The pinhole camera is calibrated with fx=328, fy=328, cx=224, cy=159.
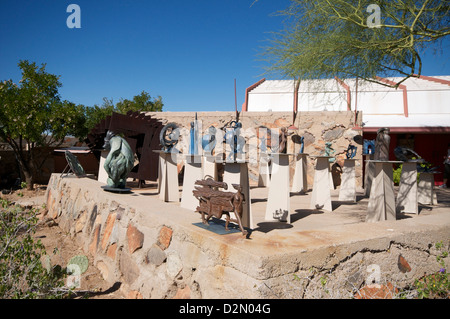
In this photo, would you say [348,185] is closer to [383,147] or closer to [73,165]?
[383,147]

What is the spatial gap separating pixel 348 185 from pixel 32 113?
9.83 metres

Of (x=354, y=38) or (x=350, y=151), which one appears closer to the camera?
(x=354, y=38)

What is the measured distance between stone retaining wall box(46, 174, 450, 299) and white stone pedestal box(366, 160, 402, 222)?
400mm

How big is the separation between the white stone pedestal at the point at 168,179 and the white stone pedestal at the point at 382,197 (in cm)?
292

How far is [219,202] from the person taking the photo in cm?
296

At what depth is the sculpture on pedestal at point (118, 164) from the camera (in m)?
5.32

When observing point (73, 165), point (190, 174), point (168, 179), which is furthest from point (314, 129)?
point (73, 165)

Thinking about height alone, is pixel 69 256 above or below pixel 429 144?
below

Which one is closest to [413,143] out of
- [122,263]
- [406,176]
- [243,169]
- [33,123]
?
[406,176]

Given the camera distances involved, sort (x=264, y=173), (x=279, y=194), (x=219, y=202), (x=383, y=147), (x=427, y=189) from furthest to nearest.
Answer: (x=264, y=173) < (x=427, y=189) < (x=279, y=194) < (x=383, y=147) < (x=219, y=202)

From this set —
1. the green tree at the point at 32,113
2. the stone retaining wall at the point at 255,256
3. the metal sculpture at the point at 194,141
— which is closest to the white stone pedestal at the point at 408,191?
the stone retaining wall at the point at 255,256

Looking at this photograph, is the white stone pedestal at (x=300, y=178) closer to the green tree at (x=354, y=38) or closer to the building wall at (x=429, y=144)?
the green tree at (x=354, y=38)
